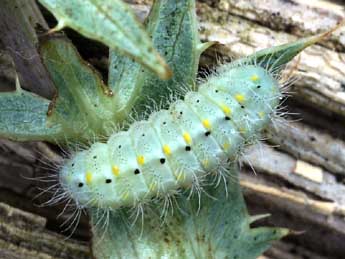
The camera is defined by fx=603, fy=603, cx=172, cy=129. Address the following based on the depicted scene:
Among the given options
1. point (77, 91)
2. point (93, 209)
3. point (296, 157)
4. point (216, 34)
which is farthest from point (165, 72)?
point (296, 157)

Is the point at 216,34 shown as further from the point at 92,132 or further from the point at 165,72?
the point at 165,72

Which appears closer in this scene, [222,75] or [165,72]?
[165,72]

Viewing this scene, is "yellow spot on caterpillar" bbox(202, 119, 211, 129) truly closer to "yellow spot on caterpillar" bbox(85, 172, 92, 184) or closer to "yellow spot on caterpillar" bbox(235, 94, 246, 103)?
"yellow spot on caterpillar" bbox(235, 94, 246, 103)

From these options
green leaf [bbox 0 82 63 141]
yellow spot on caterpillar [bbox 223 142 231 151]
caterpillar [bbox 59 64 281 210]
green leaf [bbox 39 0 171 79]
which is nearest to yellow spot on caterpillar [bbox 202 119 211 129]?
caterpillar [bbox 59 64 281 210]

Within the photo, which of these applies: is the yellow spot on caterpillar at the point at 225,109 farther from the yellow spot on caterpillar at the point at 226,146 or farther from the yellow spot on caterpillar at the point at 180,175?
the yellow spot on caterpillar at the point at 180,175

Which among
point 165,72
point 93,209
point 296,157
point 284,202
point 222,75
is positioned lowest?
point 284,202

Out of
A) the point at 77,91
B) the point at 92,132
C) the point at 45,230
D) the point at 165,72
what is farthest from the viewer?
the point at 45,230

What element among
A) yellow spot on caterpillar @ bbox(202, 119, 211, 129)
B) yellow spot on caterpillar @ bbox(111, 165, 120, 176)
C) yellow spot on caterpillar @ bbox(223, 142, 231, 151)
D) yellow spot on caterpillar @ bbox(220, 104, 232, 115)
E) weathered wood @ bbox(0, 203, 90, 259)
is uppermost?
yellow spot on caterpillar @ bbox(220, 104, 232, 115)
